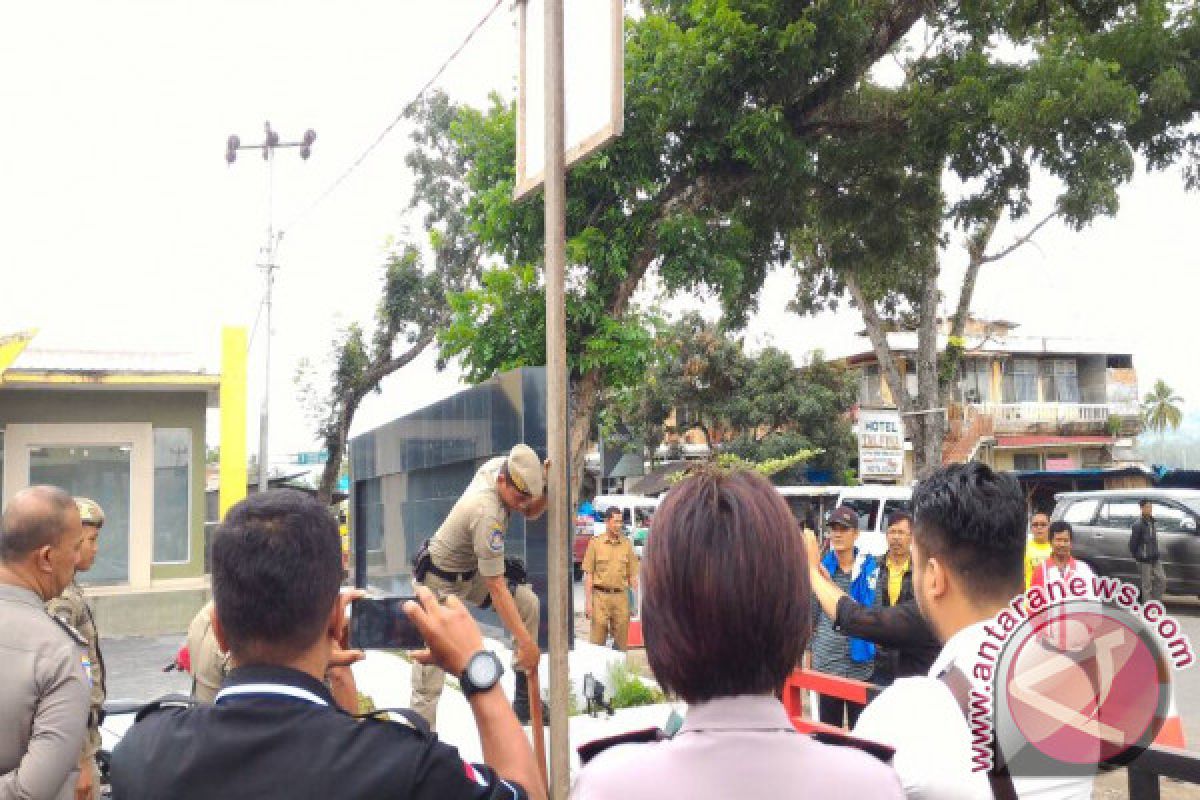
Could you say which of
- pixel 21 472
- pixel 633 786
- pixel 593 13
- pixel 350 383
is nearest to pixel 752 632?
pixel 633 786

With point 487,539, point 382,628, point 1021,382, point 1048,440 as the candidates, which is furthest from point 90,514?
point 1021,382

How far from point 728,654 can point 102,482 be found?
14547 mm

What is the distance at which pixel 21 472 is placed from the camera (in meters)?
13.4

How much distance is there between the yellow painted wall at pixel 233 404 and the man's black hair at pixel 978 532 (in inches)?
512

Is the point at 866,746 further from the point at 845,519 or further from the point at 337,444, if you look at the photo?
the point at 337,444

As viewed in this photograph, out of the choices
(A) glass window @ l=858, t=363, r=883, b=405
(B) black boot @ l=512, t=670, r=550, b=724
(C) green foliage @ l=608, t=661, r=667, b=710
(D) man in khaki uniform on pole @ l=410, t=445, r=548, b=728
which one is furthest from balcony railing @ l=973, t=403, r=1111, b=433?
(D) man in khaki uniform on pole @ l=410, t=445, r=548, b=728

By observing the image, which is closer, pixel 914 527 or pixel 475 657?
pixel 475 657

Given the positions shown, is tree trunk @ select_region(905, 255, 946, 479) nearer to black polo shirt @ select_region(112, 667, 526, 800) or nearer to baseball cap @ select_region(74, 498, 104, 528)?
baseball cap @ select_region(74, 498, 104, 528)

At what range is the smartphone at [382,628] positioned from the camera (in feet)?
7.28

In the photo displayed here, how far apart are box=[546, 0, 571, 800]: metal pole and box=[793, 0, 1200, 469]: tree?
24.3ft

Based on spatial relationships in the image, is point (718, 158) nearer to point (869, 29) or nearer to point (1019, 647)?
point (869, 29)

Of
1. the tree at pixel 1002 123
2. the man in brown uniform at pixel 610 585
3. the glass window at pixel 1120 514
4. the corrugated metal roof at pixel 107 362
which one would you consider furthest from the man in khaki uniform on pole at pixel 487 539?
the glass window at pixel 1120 514

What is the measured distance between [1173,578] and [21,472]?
1625cm

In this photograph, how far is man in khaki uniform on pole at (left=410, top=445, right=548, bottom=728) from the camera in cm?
414
